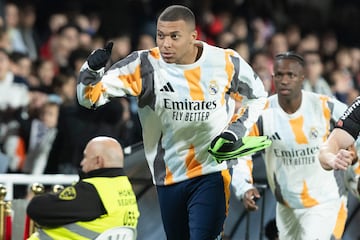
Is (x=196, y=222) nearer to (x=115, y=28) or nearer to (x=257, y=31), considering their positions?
(x=115, y=28)

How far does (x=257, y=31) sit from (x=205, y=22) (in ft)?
3.11

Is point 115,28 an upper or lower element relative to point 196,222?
upper

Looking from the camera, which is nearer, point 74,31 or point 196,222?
point 196,222

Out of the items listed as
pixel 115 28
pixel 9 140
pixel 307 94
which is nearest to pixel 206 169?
pixel 307 94

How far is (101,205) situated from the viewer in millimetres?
7574

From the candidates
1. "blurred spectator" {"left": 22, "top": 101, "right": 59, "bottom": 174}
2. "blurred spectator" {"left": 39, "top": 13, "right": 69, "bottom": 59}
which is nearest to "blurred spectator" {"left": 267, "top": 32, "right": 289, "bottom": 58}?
"blurred spectator" {"left": 39, "top": 13, "right": 69, "bottom": 59}

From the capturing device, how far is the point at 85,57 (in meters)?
13.1

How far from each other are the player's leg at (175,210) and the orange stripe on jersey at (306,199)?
1.27 metres

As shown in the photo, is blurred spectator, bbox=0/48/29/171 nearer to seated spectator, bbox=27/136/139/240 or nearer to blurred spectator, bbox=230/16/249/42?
seated spectator, bbox=27/136/139/240

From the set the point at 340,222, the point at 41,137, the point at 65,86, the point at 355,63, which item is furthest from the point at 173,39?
the point at 355,63

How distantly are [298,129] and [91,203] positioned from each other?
2.24 metres

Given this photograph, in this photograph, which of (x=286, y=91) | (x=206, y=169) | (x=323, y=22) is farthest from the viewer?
(x=323, y=22)

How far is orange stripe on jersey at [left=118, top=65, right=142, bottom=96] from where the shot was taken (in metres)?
7.93

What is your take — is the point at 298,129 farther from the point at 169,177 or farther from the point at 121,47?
the point at 121,47
